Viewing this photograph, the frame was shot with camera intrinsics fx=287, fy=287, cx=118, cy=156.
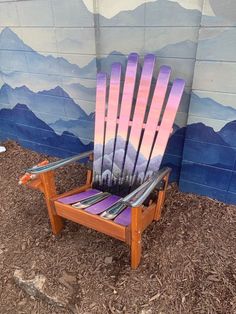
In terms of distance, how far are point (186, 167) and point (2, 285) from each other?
150 centimetres

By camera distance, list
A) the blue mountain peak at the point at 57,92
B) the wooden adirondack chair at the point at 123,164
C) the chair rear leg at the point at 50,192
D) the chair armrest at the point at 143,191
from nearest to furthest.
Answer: the chair armrest at the point at 143,191 → the wooden adirondack chair at the point at 123,164 → the chair rear leg at the point at 50,192 → the blue mountain peak at the point at 57,92

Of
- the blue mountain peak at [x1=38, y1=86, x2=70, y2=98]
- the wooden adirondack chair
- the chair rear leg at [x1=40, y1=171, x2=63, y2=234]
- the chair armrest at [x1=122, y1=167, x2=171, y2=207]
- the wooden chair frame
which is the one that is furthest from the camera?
the blue mountain peak at [x1=38, y1=86, x2=70, y2=98]

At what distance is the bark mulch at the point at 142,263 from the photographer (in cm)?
163

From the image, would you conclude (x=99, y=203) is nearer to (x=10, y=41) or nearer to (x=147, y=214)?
(x=147, y=214)

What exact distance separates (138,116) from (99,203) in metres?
0.64

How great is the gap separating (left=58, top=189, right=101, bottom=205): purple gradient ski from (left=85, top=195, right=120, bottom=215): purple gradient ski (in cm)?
13

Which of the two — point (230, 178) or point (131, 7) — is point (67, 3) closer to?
point (131, 7)

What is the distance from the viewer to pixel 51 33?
7.64 feet

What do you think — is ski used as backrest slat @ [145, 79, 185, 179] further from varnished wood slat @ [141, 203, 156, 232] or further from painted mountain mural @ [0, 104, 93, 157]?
painted mountain mural @ [0, 104, 93, 157]

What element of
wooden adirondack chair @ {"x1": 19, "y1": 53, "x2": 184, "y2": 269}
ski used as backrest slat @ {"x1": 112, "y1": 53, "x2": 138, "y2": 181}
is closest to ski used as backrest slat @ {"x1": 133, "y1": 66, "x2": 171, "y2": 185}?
wooden adirondack chair @ {"x1": 19, "y1": 53, "x2": 184, "y2": 269}

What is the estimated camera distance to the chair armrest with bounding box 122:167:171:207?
1489 millimetres

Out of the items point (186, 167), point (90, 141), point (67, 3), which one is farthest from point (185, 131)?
point (67, 3)

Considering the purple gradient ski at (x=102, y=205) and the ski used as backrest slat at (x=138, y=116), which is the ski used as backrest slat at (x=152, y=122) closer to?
the ski used as backrest slat at (x=138, y=116)

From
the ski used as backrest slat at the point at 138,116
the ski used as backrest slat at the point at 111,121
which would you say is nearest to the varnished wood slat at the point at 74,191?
the ski used as backrest slat at the point at 111,121
